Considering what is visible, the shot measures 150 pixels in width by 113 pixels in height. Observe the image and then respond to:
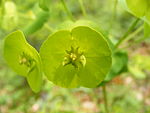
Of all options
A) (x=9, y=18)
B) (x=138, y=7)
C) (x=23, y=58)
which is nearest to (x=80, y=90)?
(x=9, y=18)

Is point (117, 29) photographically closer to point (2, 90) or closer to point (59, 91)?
point (59, 91)

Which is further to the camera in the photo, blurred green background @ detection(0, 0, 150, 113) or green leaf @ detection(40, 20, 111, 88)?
blurred green background @ detection(0, 0, 150, 113)

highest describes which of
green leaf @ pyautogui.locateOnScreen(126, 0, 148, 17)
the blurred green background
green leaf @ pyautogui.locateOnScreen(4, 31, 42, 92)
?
green leaf @ pyautogui.locateOnScreen(126, 0, 148, 17)

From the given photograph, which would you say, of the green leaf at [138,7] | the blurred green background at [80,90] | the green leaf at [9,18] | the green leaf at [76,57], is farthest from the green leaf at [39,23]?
the blurred green background at [80,90]

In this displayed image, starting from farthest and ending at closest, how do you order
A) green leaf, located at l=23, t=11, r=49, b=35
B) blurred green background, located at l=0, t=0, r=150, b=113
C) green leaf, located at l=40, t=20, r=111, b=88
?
blurred green background, located at l=0, t=0, r=150, b=113, green leaf, located at l=23, t=11, r=49, b=35, green leaf, located at l=40, t=20, r=111, b=88

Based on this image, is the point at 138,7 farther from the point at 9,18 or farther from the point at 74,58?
the point at 9,18

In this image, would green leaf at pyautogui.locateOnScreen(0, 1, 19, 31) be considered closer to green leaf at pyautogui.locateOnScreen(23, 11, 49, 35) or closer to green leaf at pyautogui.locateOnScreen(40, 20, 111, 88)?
green leaf at pyautogui.locateOnScreen(23, 11, 49, 35)

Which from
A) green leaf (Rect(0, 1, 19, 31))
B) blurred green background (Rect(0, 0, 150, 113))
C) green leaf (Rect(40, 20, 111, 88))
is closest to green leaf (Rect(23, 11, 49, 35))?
green leaf (Rect(0, 1, 19, 31))
